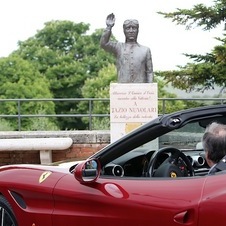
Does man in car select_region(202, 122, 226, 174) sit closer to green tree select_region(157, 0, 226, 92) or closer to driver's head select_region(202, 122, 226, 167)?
driver's head select_region(202, 122, 226, 167)

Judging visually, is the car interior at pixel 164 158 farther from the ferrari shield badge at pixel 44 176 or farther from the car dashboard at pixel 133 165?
the ferrari shield badge at pixel 44 176

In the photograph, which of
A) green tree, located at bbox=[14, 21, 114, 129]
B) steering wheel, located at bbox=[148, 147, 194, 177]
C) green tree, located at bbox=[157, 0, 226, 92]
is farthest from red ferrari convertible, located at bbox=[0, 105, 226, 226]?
green tree, located at bbox=[14, 21, 114, 129]

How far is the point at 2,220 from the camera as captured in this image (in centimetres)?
498

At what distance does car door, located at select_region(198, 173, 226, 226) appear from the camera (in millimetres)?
3422

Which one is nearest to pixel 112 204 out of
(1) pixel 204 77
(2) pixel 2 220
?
(2) pixel 2 220

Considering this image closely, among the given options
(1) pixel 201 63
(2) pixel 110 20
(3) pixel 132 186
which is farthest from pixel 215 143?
(1) pixel 201 63

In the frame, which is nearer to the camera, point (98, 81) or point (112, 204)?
point (112, 204)

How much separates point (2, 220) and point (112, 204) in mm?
1381

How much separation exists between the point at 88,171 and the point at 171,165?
0.54 meters

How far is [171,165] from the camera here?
416 cm

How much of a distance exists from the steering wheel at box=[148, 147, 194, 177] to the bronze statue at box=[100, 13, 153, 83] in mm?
6421

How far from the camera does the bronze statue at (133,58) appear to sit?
1083 centimetres

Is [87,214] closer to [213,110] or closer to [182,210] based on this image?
[182,210]

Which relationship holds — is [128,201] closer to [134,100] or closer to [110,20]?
[134,100]
